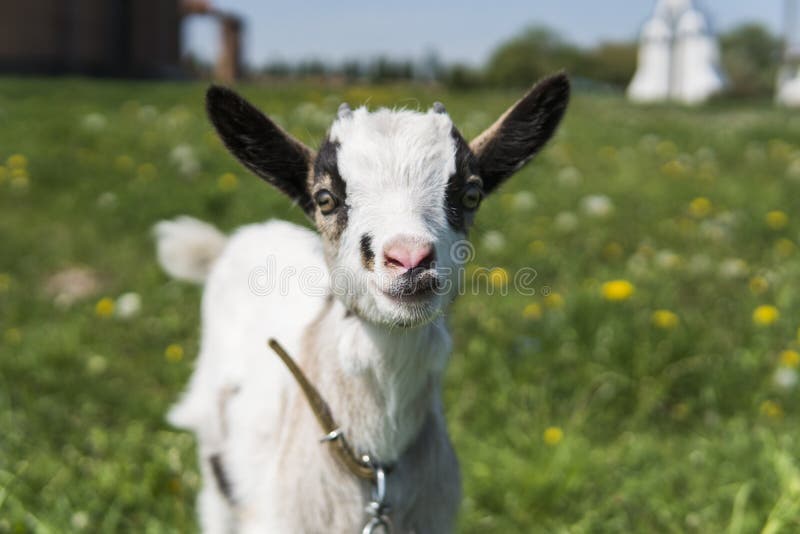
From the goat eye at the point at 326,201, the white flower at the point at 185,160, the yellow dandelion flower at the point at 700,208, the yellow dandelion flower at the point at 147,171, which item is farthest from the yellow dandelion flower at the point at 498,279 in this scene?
the yellow dandelion flower at the point at 147,171

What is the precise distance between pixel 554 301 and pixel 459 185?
243 cm

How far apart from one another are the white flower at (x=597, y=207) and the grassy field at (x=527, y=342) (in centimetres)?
1

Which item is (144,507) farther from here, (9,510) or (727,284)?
(727,284)

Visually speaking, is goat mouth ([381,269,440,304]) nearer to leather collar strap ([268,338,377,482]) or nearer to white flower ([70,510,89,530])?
leather collar strap ([268,338,377,482])

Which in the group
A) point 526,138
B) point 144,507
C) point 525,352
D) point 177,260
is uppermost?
point 526,138

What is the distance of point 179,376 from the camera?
386 cm

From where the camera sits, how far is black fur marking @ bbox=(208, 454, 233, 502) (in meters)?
2.44

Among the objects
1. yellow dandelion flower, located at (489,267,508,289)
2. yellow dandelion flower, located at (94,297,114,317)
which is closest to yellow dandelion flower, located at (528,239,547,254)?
yellow dandelion flower, located at (489,267,508,289)

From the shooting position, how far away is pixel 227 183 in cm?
573

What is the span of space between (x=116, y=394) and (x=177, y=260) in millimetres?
897

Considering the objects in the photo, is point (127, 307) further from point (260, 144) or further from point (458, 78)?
point (458, 78)

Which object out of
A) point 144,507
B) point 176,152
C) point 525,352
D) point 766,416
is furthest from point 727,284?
point 176,152

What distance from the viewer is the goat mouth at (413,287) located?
1.57 m

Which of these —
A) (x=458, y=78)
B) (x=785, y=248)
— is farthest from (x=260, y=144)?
(x=458, y=78)
